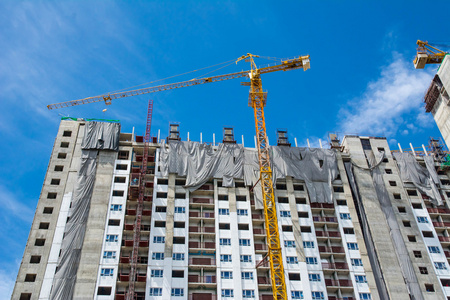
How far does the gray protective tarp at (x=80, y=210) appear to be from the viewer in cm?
6450

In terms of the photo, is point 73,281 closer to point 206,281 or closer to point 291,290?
point 206,281

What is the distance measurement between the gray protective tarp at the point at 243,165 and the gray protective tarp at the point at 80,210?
11.5 metres

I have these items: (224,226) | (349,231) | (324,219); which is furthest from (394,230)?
(224,226)

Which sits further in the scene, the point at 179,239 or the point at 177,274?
the point at 179,239

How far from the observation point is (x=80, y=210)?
71.8 meters

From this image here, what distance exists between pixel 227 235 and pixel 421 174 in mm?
42488

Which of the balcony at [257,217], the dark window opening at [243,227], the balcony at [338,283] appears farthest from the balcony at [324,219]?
the dark window opening at [243,227]

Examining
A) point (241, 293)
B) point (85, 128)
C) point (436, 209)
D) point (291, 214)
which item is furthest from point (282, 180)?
point (85, 128)

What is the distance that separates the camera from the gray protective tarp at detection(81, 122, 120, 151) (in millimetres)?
79938

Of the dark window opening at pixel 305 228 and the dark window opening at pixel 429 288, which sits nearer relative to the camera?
the dark window opening at pixel 429 288

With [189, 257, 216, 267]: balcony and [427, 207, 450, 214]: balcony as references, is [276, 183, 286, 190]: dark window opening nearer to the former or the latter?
[189, 257, 216, 267]: balcony

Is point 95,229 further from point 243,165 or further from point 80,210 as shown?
point 243,165

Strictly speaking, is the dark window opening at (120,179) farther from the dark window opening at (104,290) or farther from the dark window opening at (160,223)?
the dark window opening at (104,290)

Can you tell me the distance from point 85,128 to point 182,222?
26.6 m
